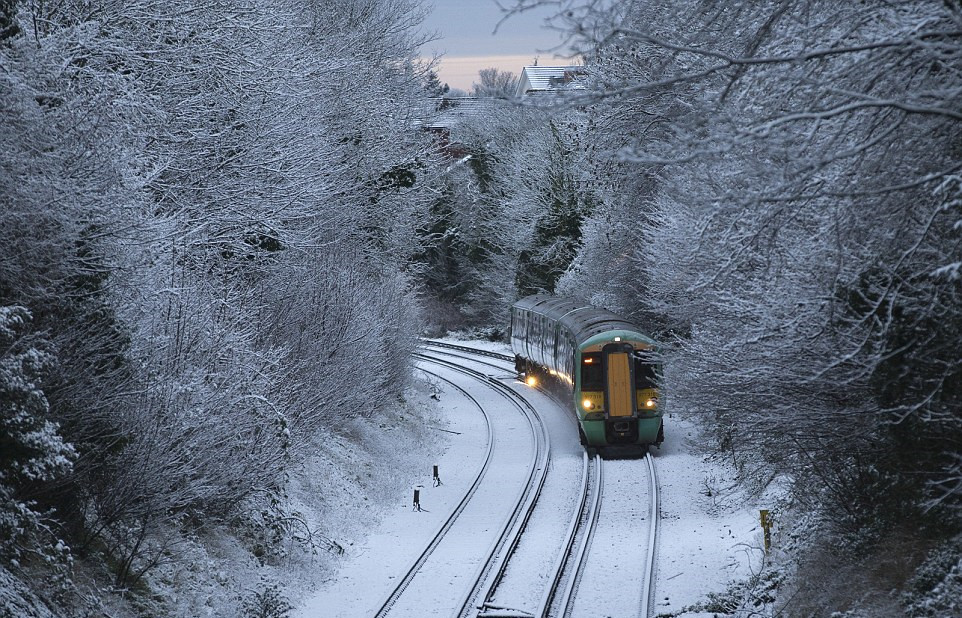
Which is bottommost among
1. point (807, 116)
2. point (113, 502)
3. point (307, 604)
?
point (307, 604)

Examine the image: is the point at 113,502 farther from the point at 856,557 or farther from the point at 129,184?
the point at 856,557

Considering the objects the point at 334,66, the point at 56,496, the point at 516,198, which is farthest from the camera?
the point at 516,198

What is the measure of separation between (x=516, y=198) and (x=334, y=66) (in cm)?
2390

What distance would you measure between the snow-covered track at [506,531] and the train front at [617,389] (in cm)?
170

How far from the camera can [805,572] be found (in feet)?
34.2

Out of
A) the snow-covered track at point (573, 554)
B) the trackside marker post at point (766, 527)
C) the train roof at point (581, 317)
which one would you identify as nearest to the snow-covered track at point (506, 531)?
the snow-covered track at point (573, 554)

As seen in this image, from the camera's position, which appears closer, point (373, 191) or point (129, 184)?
point (129, 184)

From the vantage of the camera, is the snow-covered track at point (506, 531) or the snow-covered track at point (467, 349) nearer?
the snow-covered track at point (506, 531)

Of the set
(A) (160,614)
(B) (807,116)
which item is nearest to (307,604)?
(A) (160,614)

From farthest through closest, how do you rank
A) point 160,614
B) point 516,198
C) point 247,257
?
point 516,198, point 247,257, point 160,614

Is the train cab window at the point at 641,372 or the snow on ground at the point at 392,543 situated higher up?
the train cab window at the point at 641,372

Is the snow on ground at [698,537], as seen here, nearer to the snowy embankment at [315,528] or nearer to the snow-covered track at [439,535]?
the snow-covered track at [439,535]

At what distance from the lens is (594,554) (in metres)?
14.5

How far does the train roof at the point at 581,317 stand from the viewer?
2147 centimetres
